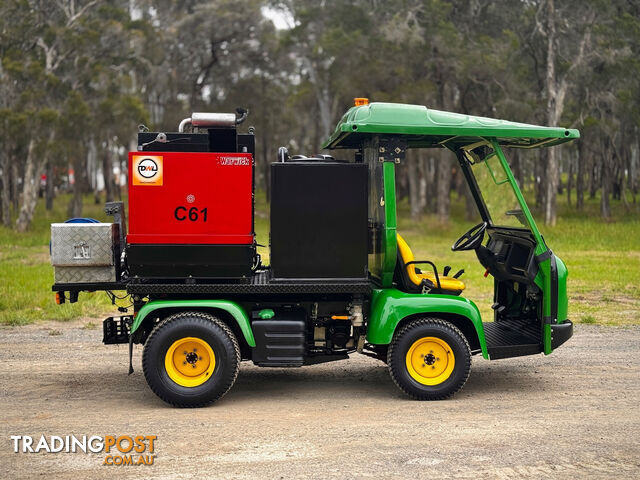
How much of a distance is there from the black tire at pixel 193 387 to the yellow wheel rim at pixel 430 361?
166 cm

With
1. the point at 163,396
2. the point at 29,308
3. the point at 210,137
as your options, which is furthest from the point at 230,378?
the point at 29,308

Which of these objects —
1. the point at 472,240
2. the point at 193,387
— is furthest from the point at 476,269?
the point at 193,387

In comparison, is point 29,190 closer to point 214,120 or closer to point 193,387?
point 214,120

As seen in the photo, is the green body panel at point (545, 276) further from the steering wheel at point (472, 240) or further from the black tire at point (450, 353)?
the black tire at point (450, 353)

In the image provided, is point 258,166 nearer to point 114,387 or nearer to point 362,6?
point 362,6

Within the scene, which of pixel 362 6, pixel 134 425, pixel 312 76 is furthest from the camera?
pixel 312 76

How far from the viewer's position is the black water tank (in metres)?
7.20

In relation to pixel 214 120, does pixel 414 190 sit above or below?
above

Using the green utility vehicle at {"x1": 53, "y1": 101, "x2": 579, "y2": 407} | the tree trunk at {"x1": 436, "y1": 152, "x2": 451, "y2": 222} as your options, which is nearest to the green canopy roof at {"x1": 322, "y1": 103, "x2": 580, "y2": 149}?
the green utility vehicle at {"x1": 53, "y1": 101, "x2": 579, "y2": 407}

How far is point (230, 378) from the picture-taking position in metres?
7.18

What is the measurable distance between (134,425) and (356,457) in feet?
6.43

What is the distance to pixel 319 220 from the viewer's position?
23.8 feet

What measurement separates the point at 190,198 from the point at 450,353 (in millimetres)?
2776

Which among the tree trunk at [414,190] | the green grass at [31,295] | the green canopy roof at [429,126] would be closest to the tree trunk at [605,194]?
the tree trunk at [414,190]
